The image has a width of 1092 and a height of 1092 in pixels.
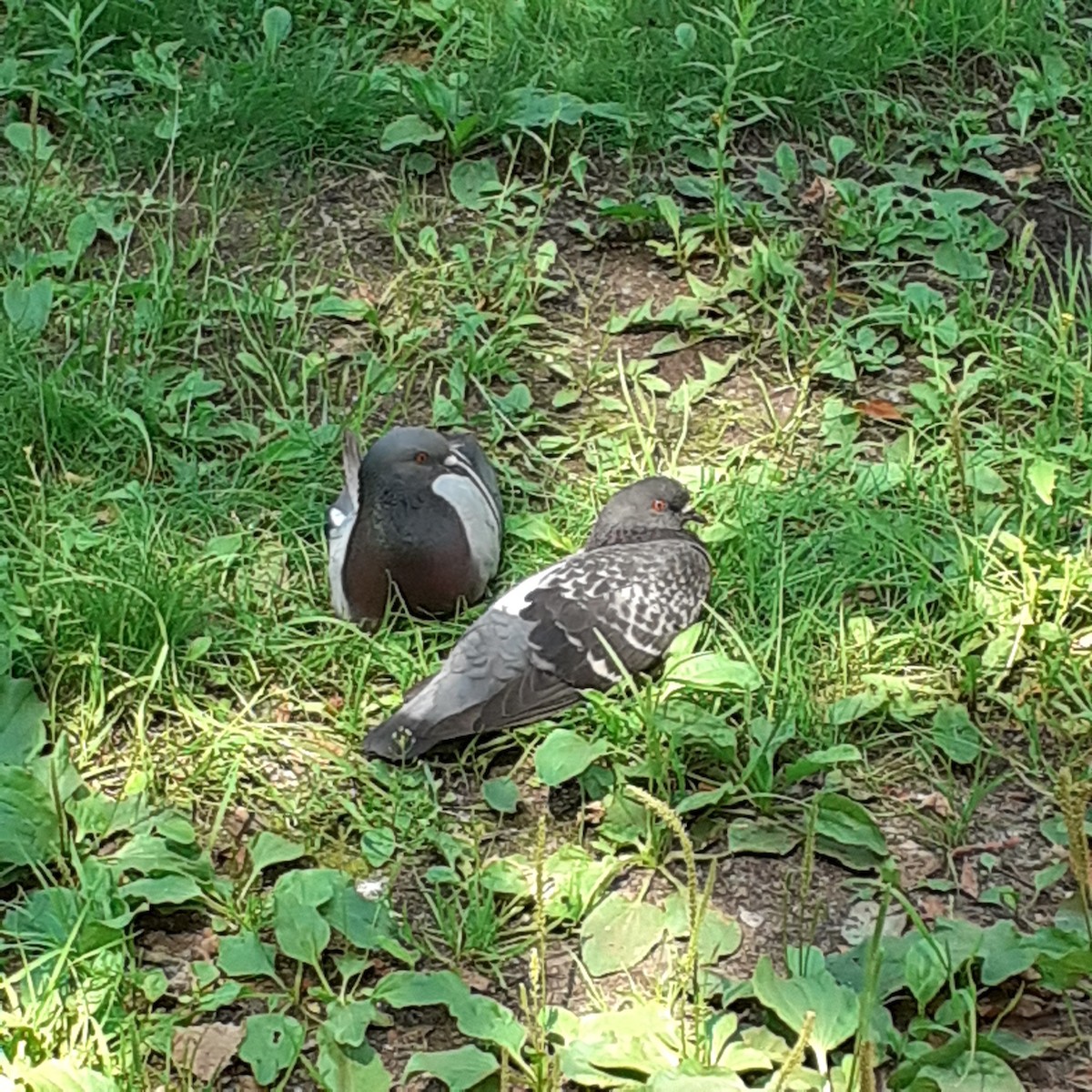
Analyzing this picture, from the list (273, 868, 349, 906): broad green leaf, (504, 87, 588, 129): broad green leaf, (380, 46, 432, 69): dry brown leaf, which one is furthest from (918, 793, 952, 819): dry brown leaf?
(380, 46, 432, 69): dry brown leaf

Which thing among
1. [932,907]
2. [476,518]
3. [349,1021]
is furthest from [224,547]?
[932,907]

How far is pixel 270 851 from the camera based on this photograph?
313cm

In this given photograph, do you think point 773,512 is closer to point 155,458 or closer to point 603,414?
point 603,414

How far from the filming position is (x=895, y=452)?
13.5 feet

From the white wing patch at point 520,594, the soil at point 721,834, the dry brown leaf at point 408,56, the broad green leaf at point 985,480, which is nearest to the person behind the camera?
the soil at point 721,834

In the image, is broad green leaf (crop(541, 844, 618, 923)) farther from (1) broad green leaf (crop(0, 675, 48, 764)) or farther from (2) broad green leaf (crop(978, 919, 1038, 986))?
(1) broad green leaf (crop(0, 675, 48, 764))

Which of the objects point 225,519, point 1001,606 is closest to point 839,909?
point 1001,606

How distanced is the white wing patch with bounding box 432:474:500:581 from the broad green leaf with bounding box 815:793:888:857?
100cm

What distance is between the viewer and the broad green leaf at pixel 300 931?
9.48 ft

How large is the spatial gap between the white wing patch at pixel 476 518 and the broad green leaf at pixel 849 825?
3.27 ft

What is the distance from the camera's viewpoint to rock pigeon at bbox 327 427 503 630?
11.9 ft

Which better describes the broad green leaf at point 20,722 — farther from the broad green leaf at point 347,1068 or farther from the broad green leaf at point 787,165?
the broad green leaf at point 787,165

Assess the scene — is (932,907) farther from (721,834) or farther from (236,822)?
(236,822)

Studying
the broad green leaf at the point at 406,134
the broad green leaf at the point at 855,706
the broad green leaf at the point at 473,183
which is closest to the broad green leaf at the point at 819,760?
the broad green leaf at the point at 855,706
